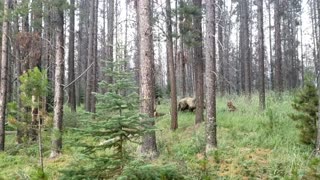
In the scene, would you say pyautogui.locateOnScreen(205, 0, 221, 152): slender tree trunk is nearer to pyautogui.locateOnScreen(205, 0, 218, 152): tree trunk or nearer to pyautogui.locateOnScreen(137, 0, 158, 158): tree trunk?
pyautogui.locateOnScreen(205, 0, 218, 152): tree trunk

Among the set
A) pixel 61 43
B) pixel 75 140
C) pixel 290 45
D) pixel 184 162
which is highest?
pixel 290 45

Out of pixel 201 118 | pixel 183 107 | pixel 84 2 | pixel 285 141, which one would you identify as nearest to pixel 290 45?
pixel 84 2

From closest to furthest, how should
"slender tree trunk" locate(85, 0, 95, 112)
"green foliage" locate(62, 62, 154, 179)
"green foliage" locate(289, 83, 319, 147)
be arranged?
"green foliage" locate(62, 62, 154, 179)
"green foliage" locate(289, 83, 319, 147)
"slender tree trunk" locate(85, 0, 95, 112)

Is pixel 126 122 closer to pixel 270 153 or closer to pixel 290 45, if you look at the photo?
pixel 270 153

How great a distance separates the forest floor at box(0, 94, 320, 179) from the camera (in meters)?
7.23

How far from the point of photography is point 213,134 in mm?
9086

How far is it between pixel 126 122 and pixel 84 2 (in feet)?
81.8

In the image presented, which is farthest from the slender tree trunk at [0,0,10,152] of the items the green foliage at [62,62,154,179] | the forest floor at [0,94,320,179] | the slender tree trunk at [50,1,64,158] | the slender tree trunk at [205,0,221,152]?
the green foliage at [62,62,154,179]

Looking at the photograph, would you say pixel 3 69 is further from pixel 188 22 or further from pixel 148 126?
pixel 148 126

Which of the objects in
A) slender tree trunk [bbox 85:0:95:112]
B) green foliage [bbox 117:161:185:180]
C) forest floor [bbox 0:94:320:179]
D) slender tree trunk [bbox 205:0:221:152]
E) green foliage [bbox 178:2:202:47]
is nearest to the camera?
green foliage [bbox 117:161:185:180]

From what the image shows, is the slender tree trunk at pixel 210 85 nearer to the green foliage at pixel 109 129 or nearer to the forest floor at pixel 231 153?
the forest floor at pixel 231 153

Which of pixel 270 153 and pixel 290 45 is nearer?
pixel 270 153

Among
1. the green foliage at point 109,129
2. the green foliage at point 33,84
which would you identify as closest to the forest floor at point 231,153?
the green foliage at point 109,129

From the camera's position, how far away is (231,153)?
345 inches
